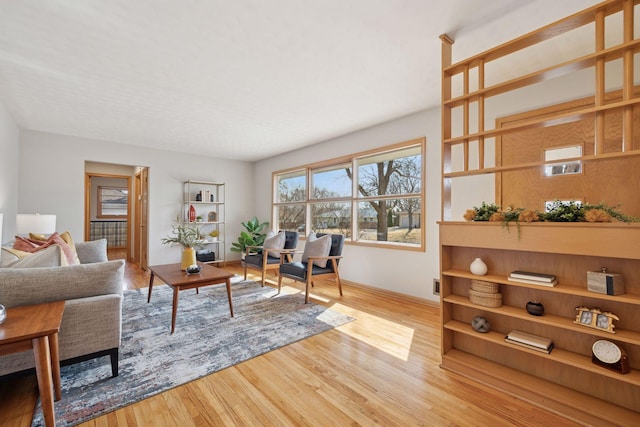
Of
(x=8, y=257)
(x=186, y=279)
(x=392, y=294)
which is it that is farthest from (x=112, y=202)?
(x=392, y=294)

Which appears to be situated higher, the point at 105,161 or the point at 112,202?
the point at 105,161

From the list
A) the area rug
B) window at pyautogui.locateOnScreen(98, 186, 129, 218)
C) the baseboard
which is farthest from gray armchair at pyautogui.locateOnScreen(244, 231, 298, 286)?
window at pyautogui.locateOnScreen(98, 186, 129, 218)

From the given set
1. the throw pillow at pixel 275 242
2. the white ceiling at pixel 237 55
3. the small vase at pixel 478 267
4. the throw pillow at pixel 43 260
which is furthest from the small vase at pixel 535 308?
the throw pillow at pixel 275 242

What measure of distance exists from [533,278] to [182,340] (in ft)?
9.03

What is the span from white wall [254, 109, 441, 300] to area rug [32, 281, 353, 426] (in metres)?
1.12

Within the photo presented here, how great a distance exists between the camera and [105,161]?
4992mm

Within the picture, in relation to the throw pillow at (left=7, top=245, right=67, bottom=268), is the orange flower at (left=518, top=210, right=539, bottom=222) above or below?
above

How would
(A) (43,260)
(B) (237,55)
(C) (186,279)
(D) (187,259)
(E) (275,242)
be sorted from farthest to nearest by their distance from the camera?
(E) (275,242), (D) (187,259), (C) (186,279), (B) (237,55), (A) (43,260)

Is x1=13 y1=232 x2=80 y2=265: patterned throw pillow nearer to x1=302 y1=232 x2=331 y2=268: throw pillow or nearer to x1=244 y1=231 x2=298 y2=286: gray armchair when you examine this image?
x1=244 y1=231 x2=298 y2=286: gray armchair

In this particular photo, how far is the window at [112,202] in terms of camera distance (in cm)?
823

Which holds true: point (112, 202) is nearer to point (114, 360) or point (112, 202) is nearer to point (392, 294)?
point (114, 360)

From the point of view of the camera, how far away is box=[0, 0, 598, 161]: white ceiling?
186 centimetres

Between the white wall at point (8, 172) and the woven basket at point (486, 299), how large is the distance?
16.2 ft

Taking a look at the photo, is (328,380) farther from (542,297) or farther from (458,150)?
(458,150)
